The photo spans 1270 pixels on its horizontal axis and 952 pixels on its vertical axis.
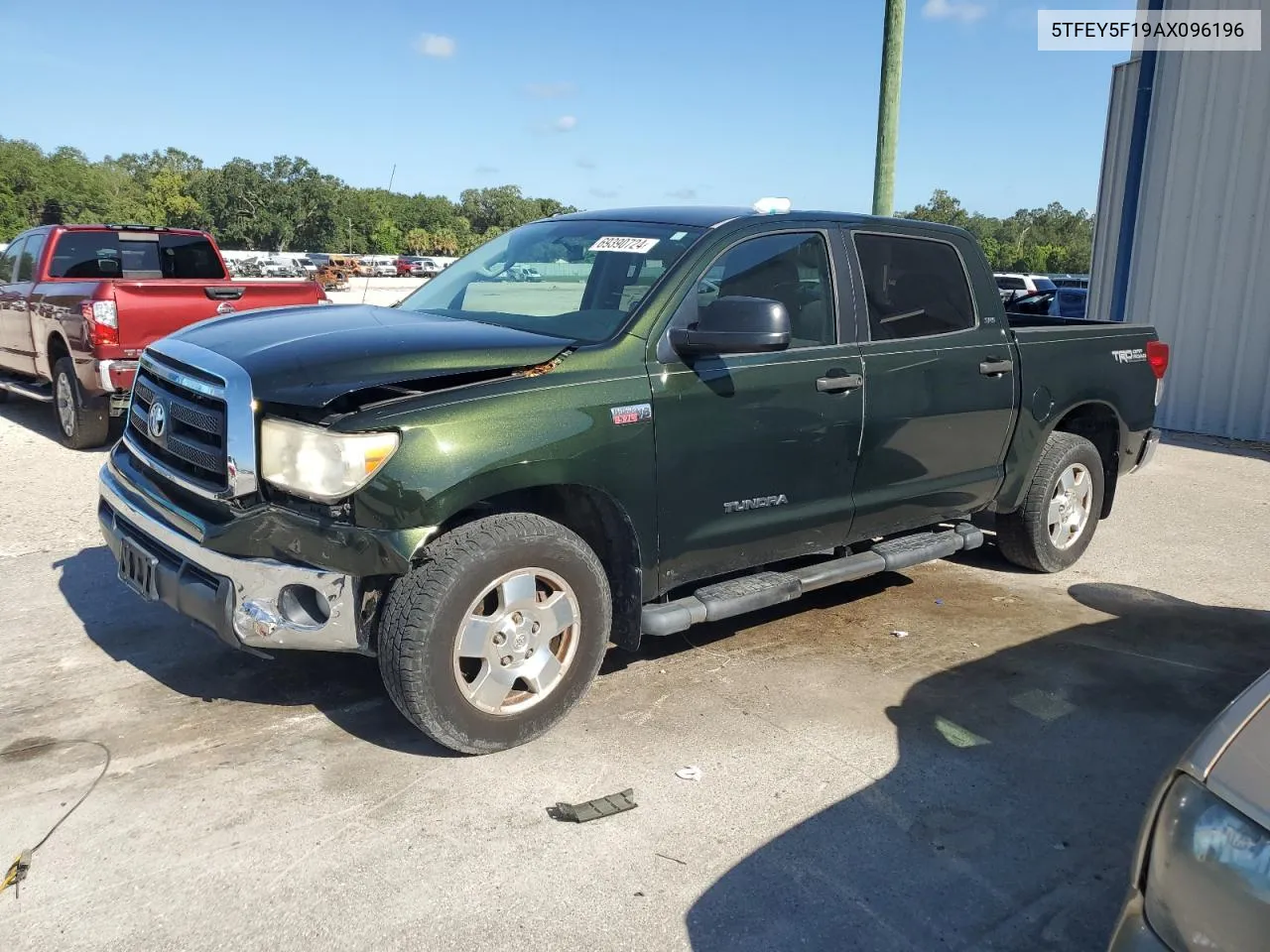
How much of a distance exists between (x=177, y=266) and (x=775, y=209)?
7800 millimetres

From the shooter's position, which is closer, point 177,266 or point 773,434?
point 773,434

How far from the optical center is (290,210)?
66.6 meters

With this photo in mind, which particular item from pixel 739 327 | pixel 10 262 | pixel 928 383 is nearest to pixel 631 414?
pixel 739 327

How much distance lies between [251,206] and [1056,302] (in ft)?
234

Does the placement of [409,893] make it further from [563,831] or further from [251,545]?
[251,545]

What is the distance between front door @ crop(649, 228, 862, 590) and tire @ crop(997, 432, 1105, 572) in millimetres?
1633

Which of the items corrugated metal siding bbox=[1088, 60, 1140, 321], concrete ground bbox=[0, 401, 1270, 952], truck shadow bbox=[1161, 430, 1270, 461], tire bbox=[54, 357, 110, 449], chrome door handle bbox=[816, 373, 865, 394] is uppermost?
corrugated metal siding bbox=[1088, 60, 1140, 321]

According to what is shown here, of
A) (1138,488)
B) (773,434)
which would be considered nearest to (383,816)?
(773,434)

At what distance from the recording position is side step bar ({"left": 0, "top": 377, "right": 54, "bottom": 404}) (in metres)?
9.27

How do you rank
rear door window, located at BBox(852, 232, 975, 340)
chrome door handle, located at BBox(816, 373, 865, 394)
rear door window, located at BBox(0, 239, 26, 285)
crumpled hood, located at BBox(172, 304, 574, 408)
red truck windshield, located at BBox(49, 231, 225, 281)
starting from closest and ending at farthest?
crumpled hood, located at BBox(172, 304, 574, 408), chrome door handle, located at BBox(816, 373, 865, 394), rear door window, located at BBox(852, 232, 975, 340), red truck windshield, located at BBox(49, 231, 225, 281), rear door window, located at BBox(0, 239, 26, 285)

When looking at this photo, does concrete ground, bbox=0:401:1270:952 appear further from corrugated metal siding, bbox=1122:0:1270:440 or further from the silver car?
corrugated metal siding, bbox=1122:0:1270:440

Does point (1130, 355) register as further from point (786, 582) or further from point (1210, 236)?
point (1210, 236)

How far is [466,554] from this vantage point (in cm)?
332

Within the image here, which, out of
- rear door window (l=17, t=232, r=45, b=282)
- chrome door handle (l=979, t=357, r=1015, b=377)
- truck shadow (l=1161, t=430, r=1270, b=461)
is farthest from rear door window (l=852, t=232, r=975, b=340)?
rear door window (l=17, t=232, r=45, b=282)
